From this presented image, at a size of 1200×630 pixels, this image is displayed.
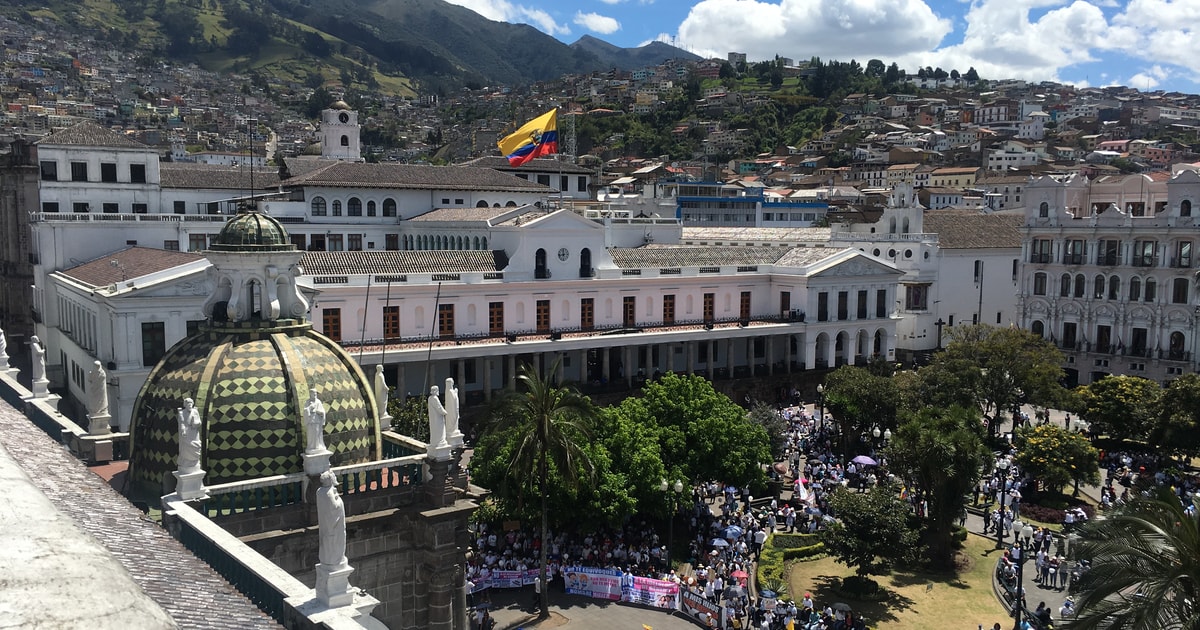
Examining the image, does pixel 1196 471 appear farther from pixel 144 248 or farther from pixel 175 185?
pixel 175 185

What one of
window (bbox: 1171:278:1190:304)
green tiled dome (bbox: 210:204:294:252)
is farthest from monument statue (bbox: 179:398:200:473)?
window (bbox: 1171:278:1190:304)

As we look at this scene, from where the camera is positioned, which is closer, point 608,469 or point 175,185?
point 608,469

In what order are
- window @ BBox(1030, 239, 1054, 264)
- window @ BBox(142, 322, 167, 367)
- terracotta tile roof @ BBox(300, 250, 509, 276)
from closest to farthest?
1. window @ BBox(142, 322, 167, 367)
2. terracotta tile roof @ BBox(300, 250, 509, 276)
3. window @ BBox(1030, 239, 1054, 264)

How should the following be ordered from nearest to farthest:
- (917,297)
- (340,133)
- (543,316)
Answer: (543,316), (917,297), (340,133)

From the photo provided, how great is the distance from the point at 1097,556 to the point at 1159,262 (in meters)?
42.0

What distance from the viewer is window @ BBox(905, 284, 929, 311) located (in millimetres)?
58438

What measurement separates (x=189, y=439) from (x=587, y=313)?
35683 millimetres

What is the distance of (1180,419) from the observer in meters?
34.0

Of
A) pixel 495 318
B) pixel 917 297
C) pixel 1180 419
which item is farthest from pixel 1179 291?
pixel 495 318

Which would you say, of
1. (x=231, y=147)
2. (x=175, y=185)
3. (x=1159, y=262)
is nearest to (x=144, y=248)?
(x=175, y=185)

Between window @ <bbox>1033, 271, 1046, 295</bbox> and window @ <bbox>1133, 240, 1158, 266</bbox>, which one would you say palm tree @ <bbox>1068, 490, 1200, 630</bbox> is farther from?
window @ <bbox>1033, 271, 1046, 295</bbox>

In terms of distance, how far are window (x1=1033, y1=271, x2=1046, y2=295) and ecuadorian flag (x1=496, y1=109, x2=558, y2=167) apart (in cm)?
2973

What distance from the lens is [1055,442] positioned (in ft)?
104

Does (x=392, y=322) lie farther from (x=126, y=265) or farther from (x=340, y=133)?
(x=340, y=133)
